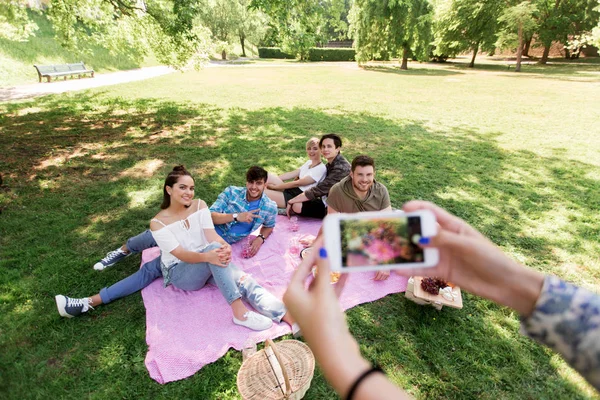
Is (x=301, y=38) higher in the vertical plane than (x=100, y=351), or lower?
higher

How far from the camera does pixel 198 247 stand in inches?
154

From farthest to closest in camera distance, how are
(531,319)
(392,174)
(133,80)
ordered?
(133,80)
(392,174)
(531,319)

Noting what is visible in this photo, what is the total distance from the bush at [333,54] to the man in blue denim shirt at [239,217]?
150 feet

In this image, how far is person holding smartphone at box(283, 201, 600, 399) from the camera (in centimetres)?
102

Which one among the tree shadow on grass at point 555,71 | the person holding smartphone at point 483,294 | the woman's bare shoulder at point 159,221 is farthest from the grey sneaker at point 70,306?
the tree shadow on grass at point 555,71

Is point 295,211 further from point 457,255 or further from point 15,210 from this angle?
point 15,210

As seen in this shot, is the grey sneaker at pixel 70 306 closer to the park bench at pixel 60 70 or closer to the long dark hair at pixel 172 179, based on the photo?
the long dark hair at pixel 172 179

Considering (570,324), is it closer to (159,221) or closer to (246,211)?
(159,221)

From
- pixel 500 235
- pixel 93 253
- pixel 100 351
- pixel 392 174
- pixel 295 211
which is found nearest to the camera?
pixel 100 351

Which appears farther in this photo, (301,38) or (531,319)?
(301,38)

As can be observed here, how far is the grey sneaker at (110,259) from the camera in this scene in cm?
438

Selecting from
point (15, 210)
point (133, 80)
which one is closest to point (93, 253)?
point (15, 210)

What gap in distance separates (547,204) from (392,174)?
308cm

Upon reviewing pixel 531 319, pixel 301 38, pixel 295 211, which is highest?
pixel 301 38
